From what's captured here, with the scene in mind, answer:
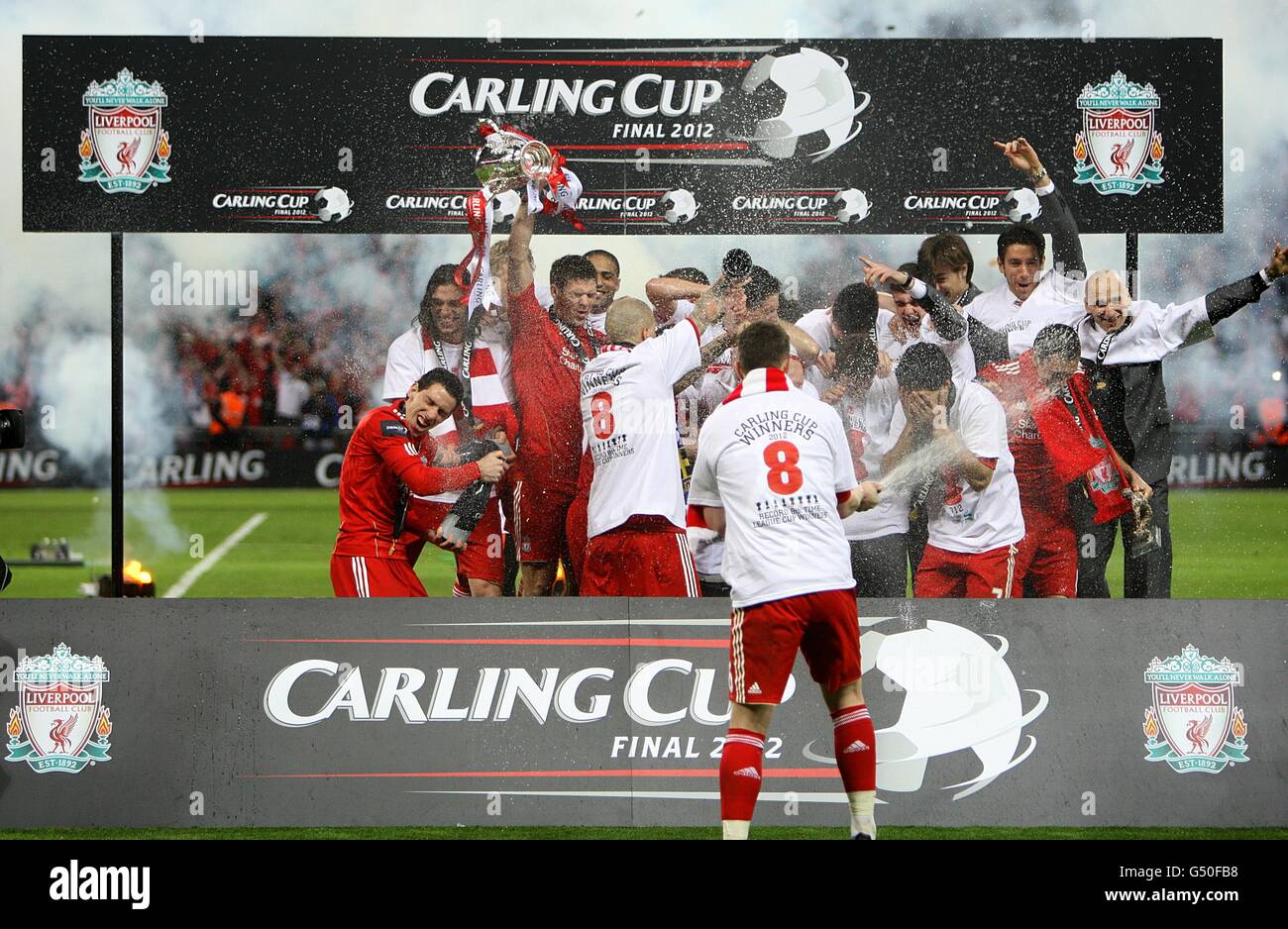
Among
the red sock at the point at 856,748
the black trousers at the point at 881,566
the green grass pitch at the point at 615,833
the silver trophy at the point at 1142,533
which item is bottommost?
the green grass pitch at the point at 615,833

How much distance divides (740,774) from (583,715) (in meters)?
1.23

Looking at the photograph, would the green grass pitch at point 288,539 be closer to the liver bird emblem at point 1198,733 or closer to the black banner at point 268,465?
the black banner at point 268,465

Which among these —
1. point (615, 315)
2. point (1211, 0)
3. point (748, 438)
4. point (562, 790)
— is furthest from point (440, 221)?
point (1211, 0)

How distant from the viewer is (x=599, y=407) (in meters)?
6.43

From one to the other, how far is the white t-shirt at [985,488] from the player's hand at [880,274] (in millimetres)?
553

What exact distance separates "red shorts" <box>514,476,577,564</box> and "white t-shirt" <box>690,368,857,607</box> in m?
1.30

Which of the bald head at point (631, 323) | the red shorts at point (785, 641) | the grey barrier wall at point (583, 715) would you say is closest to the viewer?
the red shorts at point (785, 641)

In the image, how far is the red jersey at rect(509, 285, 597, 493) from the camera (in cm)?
648

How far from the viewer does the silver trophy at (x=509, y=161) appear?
6387 millimetres

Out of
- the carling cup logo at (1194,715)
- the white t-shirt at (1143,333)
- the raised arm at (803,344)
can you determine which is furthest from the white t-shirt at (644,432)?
the carling cup logo at (1194,715)

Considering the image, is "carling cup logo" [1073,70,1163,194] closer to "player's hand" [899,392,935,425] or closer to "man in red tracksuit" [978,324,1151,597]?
"man in red tracksuit" [978,324,1151,597]

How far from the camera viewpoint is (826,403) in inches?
253

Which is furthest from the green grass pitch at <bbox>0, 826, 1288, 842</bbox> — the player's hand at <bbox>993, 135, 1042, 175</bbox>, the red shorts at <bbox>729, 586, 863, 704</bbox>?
the player's hand at <bbox>993, 135, 1042, 175</bbox>

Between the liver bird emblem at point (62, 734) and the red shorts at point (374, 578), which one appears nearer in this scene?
the liver bird emblem at point (62, 734)
